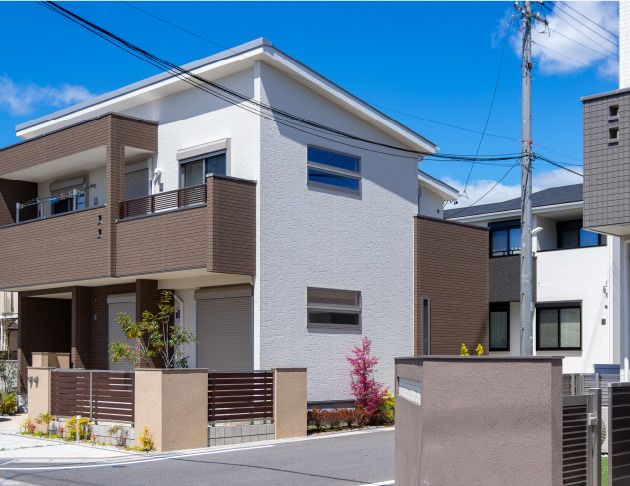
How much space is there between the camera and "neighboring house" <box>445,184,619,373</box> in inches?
1045

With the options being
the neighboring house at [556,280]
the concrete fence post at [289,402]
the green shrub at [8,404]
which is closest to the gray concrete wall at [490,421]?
the concrete fence post at [289,402]

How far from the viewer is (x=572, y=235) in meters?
29.3

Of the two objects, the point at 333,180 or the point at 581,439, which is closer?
the point at 581,439

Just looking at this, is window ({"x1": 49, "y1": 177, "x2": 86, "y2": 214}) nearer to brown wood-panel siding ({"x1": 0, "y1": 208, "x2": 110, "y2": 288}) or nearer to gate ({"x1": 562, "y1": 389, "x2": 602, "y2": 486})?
brown wood-panel siding ({"x1": 0, "y1": 208, "x2": 110, "y2": 288})

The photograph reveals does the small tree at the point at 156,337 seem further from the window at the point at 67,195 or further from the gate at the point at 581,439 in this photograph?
the gate at the point at 581,439

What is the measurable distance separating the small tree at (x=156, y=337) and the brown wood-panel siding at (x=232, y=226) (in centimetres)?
215

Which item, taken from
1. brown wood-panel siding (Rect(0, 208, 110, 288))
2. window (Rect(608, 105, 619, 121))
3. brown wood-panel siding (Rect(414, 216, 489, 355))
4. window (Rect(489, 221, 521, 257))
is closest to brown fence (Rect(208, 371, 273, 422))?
brown wood-panel siding (Rect(0, 208, 110, 288))

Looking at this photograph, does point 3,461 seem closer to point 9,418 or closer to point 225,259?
point 225,259

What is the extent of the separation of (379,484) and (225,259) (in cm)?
770

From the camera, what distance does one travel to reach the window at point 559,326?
27.2 meters

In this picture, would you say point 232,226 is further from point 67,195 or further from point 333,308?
point 67,195

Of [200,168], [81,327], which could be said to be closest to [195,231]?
[200,168]

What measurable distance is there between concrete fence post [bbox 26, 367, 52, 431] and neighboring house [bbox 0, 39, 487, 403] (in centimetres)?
301

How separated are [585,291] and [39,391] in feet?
58.9
